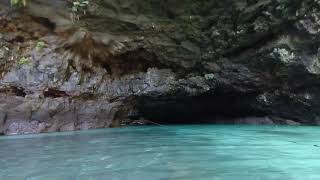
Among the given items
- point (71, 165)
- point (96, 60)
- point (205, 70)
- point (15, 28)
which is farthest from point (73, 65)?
point (71, 165)

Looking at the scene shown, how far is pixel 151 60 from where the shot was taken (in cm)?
1100

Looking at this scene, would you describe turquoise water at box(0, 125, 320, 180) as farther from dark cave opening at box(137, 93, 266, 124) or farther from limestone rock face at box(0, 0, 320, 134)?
dark cave opening at box(137, 93, 266, 124)

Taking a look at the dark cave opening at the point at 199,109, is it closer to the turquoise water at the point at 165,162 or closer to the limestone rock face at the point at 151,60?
the limestone rock face at the point at 151,60

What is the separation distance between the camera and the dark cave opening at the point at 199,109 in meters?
12.4

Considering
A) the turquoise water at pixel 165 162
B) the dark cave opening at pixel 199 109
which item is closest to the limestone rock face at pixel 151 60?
the dark cave opening at pixel 199 109

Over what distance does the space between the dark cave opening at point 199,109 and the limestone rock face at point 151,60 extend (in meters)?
0.06

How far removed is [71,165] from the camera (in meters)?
4.07

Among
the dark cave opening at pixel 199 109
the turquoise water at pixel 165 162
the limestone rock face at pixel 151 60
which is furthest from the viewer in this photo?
the dark cave opening at pixel 199 109

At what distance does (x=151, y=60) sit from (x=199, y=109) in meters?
3.14

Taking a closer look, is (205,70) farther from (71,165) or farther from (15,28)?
(71,165)

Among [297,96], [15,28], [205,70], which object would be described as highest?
[15,28]

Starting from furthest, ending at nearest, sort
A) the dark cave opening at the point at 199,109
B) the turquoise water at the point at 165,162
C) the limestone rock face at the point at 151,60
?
1. the dark cave opening at the point at 199,109
2. the limestone rock face at the point at 151,60
3. the turquoise water at the point at 165,162

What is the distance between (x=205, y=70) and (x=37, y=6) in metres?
4.82

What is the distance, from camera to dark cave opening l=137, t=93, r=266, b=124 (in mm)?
12352
